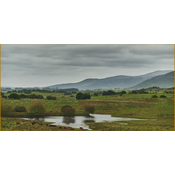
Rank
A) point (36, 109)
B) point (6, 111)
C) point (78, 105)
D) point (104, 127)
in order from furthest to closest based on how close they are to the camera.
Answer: point (78, 105)
point (36, 109)
point (6, 111)
point (104, 127)

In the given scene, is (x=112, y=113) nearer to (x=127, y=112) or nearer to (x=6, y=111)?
(x=127, y=112)

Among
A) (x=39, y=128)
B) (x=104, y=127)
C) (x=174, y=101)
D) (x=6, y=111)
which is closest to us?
(x=39, y=128)

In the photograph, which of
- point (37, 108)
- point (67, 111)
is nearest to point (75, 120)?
point (67, 111)

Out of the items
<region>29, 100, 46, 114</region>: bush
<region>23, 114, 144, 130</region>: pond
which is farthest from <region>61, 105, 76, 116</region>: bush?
<region>29, 100, 46, 114</region>: bush

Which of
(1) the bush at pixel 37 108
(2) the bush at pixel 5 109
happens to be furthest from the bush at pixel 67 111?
(2) the bush at pixel 5 109

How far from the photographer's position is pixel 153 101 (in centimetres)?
7169

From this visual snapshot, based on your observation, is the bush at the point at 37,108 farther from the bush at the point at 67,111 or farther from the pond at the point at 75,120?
the bush at the point at 67,111

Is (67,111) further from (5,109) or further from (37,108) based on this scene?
(5,109)

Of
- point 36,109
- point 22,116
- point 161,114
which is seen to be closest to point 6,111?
point 22,116

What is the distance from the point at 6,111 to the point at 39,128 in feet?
69.0

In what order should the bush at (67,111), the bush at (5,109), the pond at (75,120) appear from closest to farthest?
the pond at (75,120), the bush at (5,109), the bush at (67,111)

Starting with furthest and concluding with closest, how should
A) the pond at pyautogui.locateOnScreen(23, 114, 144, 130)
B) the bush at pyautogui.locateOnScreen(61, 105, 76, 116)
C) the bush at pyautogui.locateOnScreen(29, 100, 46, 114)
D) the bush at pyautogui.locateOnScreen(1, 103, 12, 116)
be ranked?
the bush at pyautogui.locateOnScreen(61, 105, 76, 116) → the bush at pyautogui.locateOnScreen(29, 100, 46, 114) → the bush at pyautogui.locateOnScreen(1, 103, 12, 116) → the pond at pyautogui.locateOnScreen(23, 114, 144, 130)

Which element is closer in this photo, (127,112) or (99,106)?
(127,112)

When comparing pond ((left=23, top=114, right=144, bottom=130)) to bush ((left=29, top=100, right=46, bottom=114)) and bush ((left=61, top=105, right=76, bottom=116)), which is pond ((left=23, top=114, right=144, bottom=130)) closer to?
bush ((left=61, top=105, right=76, bottom=116))
